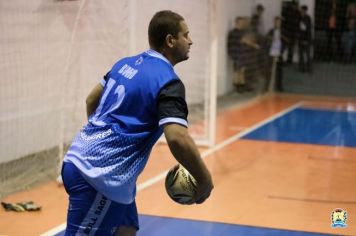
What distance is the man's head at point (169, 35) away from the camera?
315 cm

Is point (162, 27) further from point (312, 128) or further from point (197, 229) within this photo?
point (312, 128)

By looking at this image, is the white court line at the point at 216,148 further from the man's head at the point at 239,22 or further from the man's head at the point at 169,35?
the man's head at the point at 169,35

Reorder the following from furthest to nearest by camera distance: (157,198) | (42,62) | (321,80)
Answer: (321,80)
(42,62)
(157,198)

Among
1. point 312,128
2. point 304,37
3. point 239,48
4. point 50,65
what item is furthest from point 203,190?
point 304,37

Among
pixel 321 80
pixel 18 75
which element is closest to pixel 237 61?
pixel 321 80

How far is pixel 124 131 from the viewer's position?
3.07m

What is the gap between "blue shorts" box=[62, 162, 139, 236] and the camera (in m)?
3.10

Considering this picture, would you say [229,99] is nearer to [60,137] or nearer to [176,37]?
[60,137]

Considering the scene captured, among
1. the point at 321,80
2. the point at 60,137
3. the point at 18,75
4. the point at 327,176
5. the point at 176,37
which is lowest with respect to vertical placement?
the point at 321,80

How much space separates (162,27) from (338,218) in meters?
3.32

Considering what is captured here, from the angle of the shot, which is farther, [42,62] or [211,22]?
[211,22]

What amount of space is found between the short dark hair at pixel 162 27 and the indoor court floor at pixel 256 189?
8.26 feet

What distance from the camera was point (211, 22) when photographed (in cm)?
863

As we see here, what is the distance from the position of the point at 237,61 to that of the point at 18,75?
26.8ft
